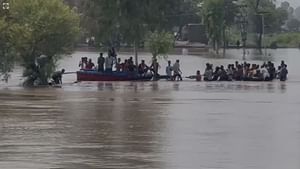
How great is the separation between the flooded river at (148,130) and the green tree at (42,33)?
4.43 metres

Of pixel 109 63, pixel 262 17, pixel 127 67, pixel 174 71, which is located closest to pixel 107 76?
pixel 109 63

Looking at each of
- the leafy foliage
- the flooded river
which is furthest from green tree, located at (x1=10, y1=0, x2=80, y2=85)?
the flooded river

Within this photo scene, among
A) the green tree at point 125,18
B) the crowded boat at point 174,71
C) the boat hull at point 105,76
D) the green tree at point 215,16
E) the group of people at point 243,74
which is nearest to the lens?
the boat hull at point 105,76

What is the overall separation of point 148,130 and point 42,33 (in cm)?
1885

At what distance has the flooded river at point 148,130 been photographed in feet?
46.6

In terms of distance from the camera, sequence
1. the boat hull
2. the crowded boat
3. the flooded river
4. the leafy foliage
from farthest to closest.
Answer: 1. the crowded boat
2. the boat hull
3. the leafy foliage
4. the flooded river

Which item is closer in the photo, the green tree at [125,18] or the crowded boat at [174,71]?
the crowded boat at [174,71]

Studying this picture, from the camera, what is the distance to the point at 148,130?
18.8 metres

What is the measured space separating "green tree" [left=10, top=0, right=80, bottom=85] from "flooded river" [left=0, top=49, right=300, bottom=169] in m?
4.43

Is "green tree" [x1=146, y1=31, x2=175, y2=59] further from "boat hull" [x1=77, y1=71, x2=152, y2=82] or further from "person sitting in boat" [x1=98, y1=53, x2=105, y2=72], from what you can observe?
"person sitting in boat" [x1=98, y1=53, x2=105, y2=72]

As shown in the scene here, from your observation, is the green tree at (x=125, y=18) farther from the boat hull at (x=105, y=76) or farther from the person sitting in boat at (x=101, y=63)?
the boat hull at (x=105, y=76)

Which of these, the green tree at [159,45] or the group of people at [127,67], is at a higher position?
the green tree at [159,45]

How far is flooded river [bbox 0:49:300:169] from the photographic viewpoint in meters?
14.2

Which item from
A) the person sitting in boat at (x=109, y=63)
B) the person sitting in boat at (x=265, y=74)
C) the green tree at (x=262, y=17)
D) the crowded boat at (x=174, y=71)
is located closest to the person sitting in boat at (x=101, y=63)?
the crowded boat at (x=174, y=71)
